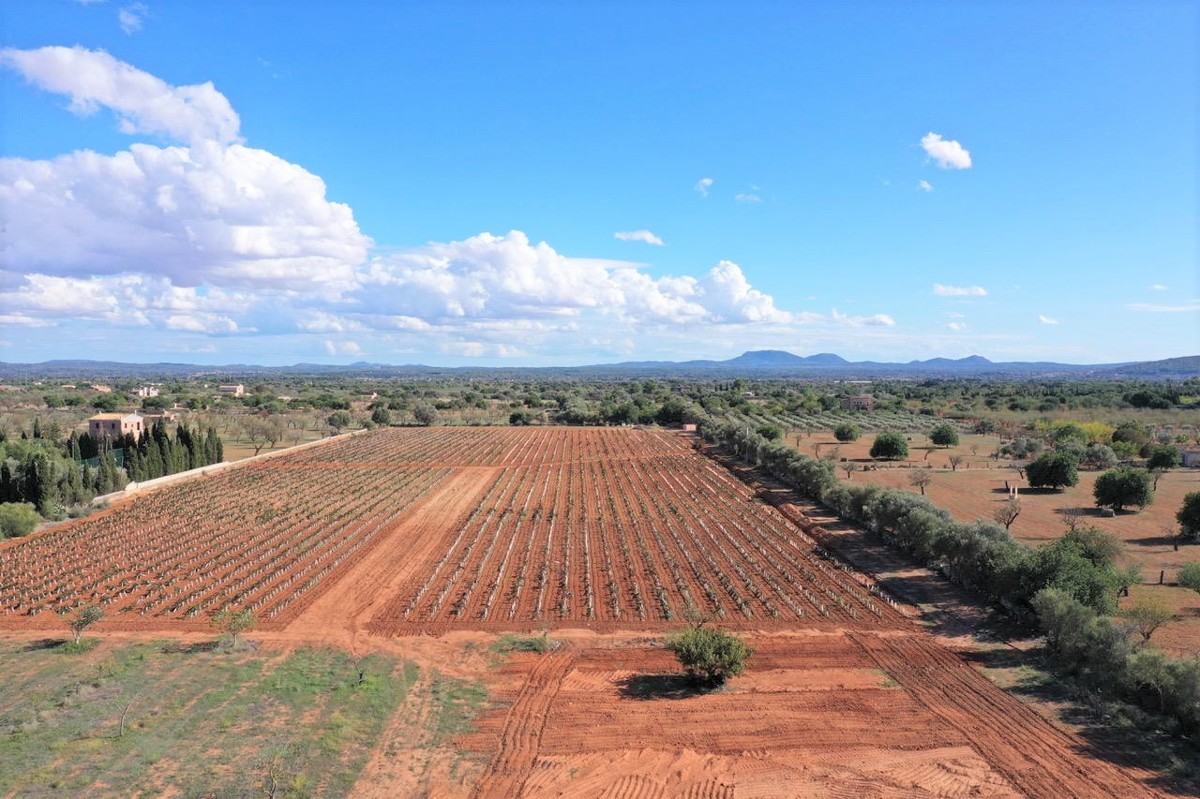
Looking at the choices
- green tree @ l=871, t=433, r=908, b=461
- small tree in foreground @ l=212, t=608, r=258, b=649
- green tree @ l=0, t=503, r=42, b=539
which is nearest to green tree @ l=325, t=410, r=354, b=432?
green tree @ l=0, t=503, r=42, b=539

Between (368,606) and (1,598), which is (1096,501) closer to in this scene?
(368,606)

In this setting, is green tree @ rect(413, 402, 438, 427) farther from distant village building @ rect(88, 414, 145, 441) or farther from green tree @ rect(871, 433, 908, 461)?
green tree @ rect(871, 433, 908, 461)

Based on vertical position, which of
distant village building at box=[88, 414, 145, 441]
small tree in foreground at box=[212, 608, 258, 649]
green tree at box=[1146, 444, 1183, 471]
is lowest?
small tree in foreground at box=[212, 608, 258, 649]

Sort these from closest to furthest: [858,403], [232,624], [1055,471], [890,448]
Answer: [232,624]
[1055,471]
[890,448]
[858,403]

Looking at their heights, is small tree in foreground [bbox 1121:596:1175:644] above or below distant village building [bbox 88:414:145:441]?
below

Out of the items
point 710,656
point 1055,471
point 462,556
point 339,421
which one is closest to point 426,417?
point 339,421

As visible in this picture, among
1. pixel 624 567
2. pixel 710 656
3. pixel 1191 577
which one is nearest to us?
pixel 710 656

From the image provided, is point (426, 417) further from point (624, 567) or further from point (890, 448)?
point (624, 567)
